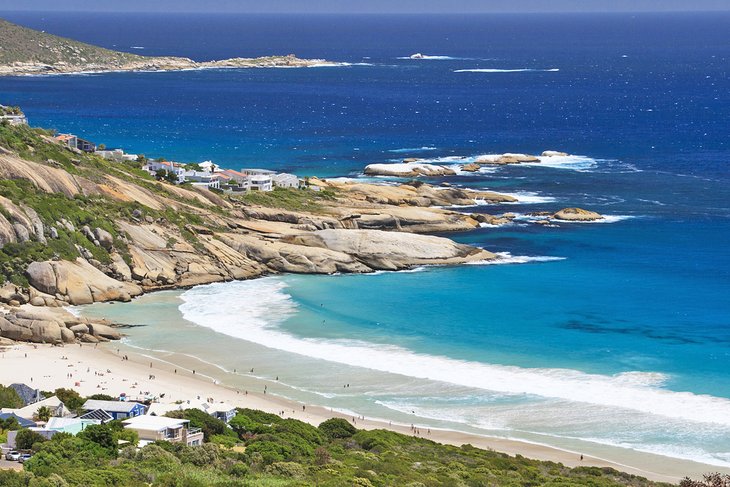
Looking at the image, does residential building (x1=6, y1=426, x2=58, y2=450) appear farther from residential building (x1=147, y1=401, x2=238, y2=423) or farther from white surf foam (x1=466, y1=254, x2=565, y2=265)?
white surf foam (x1=466, y1=254, x2=565, y2=265)

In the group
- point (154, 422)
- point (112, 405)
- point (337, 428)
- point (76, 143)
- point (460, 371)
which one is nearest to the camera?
point (154, 422)

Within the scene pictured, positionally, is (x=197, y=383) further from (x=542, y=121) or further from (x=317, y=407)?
(x=542, y=121)

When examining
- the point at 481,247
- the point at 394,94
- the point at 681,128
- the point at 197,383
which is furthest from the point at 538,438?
the point at 394,94

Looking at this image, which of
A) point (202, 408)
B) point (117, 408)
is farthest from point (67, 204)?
point (117, 408)

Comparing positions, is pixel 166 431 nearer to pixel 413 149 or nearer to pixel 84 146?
pixel 84 146

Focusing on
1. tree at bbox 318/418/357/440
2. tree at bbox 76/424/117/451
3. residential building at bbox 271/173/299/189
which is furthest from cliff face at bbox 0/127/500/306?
tree at bbox 76/424/117/451

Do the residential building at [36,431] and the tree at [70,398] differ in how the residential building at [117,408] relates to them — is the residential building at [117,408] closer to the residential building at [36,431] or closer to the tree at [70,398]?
the tree at [70,398]
